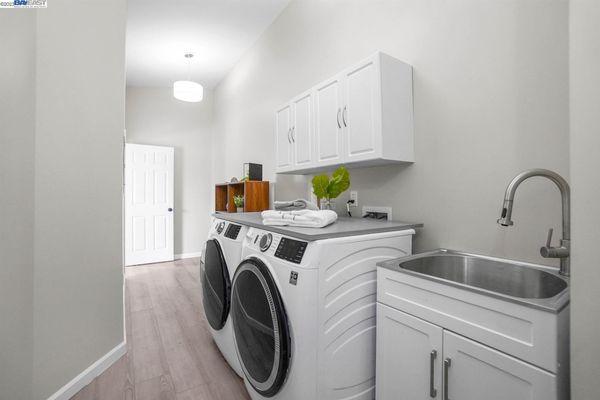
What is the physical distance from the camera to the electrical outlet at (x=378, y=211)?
1.83 meters

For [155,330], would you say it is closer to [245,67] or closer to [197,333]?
[197,333]

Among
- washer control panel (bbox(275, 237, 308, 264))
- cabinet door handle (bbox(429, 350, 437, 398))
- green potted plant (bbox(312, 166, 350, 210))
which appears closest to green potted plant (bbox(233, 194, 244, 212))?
green potted plant (bbox(312, 166, 350, 210))

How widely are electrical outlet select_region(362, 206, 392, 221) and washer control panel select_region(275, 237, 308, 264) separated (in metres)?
0.85

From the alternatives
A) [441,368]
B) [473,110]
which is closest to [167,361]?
[441,368]

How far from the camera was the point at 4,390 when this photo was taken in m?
1.21

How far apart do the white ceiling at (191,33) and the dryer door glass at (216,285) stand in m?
2.63

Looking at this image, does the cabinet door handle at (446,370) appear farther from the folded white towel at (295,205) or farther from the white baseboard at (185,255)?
the white baseboard at (185,255)

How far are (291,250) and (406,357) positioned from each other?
24.7 inches

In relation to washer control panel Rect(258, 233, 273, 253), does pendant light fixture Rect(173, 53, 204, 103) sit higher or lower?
higher

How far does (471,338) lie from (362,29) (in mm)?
2039

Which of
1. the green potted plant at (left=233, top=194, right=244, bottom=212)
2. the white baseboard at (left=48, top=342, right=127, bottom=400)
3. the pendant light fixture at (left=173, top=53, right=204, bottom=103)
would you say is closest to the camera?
the white baseboard at (left=48, top=342, right=127, bottom=400)

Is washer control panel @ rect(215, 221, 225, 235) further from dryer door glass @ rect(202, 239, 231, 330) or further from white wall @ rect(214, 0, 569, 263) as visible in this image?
white wall @ rect(214, 0, 569, 263)

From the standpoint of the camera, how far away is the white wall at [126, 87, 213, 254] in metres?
4.87

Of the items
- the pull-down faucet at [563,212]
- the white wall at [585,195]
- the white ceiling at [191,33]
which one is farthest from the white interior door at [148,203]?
the white wall at [585,195]
